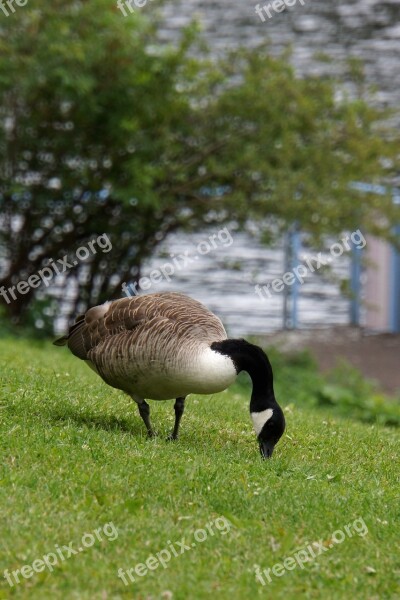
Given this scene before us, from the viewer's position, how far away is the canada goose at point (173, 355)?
6.60 meters

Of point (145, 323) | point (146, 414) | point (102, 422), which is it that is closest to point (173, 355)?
point (145, 323)

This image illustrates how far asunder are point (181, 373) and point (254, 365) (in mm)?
515

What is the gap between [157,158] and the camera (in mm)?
14984

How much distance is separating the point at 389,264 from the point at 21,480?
14.9 m

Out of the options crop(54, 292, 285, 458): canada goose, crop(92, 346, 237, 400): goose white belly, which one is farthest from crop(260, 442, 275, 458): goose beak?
crop(92, 346, 237, 400): goose white belly

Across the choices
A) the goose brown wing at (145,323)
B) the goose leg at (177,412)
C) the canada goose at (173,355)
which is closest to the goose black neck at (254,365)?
the canada goose at (173,355)

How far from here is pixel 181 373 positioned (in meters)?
6.61

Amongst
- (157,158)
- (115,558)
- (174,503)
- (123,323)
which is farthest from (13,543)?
(157,158)

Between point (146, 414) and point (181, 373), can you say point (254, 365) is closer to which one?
point (181, 373)

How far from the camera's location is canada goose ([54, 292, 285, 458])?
660 centimetres

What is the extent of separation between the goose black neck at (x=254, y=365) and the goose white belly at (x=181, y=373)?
0.23ft

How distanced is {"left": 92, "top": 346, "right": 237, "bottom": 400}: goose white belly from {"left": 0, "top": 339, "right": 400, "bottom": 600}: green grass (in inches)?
15.8

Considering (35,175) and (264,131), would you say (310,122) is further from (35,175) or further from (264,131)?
(35,175)

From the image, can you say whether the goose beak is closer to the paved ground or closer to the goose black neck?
the goose black neck
